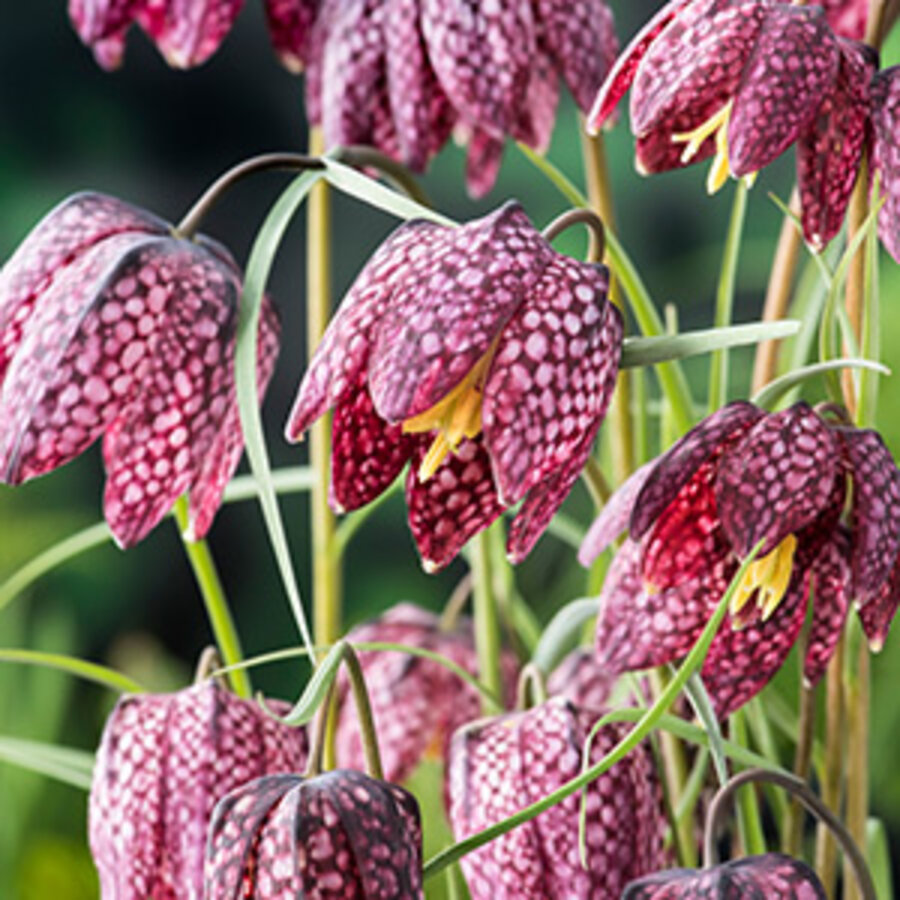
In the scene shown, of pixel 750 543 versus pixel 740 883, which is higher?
pixel 750 543

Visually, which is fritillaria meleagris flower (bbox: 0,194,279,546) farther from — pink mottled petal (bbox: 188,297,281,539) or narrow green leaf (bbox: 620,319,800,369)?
narrow green leaf (bbox: 620,319,800,369)

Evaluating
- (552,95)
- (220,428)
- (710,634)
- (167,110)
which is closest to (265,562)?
(167,110)

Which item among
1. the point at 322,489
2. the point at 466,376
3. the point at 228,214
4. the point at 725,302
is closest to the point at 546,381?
the point at 466,376

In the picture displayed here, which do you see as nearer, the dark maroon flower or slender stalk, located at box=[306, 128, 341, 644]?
the dark maroon flower

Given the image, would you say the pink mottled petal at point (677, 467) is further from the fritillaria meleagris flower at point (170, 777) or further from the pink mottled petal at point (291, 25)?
the pink mottled petal at point (291, 25)

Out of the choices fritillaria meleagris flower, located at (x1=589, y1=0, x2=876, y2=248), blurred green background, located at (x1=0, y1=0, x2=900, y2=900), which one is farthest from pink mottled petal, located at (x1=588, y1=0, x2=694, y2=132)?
blurred green background, located at (x1=0, y1=0, x2=900, y2=900)

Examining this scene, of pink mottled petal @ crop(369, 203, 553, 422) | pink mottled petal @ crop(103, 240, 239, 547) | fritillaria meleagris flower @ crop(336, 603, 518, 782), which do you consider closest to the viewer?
pink mottled petal @ crop(369, 203, 553, 422)

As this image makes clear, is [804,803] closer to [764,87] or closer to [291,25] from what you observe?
[764,87]
